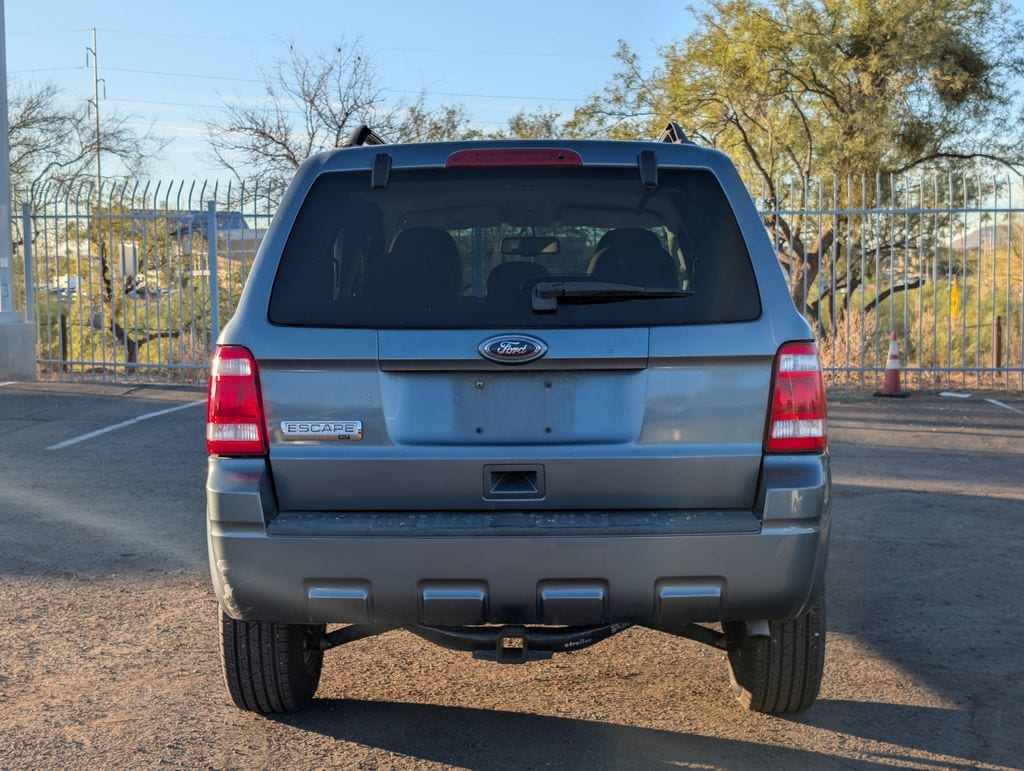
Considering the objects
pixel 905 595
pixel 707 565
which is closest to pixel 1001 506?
pixel 905 595

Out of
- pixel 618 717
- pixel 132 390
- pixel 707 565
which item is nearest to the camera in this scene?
pixel 707 565

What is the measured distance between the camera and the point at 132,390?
16281 millimetres

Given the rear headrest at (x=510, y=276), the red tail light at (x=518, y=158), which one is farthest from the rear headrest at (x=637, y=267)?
the red tail light at (x=518, y=158)

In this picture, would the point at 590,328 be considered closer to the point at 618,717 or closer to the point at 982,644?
the point at 618,717

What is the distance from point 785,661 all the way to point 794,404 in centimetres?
97

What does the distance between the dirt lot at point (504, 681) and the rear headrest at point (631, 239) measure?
63.1 inches

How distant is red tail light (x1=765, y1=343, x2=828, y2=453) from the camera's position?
3674 millimetres

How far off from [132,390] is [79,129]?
19614 millimetres

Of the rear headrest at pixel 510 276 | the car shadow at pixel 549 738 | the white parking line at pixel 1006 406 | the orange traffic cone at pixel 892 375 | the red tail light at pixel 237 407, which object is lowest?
the car shadow at pixel 549 738

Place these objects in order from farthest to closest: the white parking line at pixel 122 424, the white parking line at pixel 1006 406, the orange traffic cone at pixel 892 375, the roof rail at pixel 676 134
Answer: the orange traffic cone at pixel 892 375 < the white parking line at pixel 1006 406 < the white parking line at pixel 122 424 < the roof rail at pixel 676 134

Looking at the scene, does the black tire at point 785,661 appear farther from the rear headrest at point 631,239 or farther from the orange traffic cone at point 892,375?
the orange traffic cone at point 892,375

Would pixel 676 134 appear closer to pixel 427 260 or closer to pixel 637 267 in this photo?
pixel 637 267

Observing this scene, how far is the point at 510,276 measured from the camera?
12.4ft

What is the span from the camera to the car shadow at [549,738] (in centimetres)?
396
